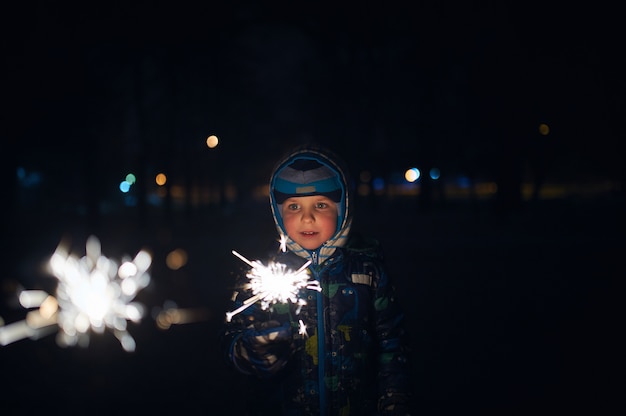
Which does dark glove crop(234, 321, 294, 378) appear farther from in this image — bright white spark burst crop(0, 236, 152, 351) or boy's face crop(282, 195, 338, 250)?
bright white spark burst crop(0, 236, 152, 351)

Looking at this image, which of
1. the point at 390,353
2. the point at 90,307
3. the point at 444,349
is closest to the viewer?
the point at 390,353

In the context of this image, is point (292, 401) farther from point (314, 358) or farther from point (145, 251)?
point (145, 251)

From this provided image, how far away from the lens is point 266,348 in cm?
282

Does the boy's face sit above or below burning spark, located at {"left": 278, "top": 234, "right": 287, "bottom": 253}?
above

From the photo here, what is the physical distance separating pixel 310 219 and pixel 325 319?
0.50m

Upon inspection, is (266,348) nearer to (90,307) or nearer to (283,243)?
(283,243)

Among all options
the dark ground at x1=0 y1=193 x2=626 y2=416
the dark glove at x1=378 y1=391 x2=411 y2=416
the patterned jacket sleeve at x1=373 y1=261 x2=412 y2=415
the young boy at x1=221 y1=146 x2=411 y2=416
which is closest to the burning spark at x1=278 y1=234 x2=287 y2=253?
the young boy at x1=221 y1=146 x2=411 y2=416

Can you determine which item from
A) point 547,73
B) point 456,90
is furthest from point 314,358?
point 456,90

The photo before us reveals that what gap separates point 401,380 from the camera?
3016 millimetres

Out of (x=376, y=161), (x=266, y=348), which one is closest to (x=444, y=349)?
(x=266, y=348)

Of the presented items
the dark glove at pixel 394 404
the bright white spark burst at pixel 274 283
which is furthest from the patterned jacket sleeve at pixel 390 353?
the bright white spark burst at pixel 274 283

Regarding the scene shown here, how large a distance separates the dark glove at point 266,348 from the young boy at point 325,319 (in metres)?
0.06

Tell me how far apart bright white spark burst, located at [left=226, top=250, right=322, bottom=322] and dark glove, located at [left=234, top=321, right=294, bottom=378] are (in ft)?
0.41

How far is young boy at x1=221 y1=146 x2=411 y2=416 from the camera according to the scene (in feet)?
9.75
